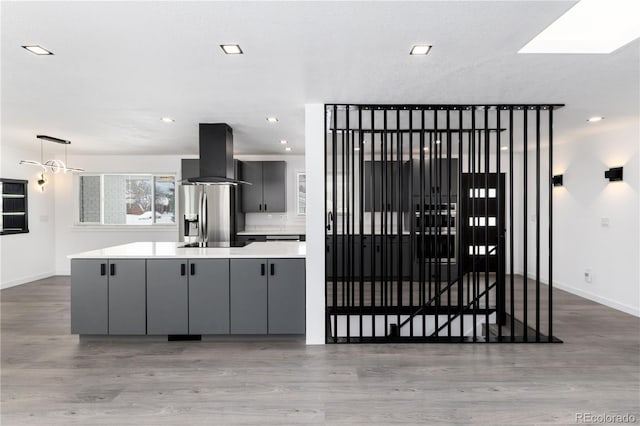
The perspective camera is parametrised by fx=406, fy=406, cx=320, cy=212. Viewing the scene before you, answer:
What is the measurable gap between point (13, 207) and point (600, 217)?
29.4ft

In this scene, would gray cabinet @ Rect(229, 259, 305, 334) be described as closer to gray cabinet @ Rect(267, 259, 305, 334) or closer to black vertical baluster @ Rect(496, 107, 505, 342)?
gray cabinet @ Rect(267, 259, 305, 334)

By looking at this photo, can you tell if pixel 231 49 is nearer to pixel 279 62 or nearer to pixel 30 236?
pixel 279 62

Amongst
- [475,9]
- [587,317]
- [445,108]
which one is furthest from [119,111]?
[587,317]

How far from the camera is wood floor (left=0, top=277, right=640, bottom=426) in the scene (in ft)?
8.38

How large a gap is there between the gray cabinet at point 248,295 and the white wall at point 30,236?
4492 millimetres

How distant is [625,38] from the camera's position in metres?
2.48

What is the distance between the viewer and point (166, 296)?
3.95 meters

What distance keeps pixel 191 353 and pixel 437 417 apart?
2.19 meters

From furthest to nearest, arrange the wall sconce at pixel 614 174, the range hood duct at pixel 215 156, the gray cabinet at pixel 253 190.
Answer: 1. the gray cabinet at pixel 253 190
2. the wall sconce at pixel 614 174
3. the range hood duct at pixel 215 156

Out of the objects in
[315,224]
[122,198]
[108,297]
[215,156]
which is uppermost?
[215,156]

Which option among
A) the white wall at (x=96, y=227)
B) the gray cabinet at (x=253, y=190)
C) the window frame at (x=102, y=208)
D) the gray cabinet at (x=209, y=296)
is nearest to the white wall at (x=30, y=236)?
the white wall at (x=96, y=227)

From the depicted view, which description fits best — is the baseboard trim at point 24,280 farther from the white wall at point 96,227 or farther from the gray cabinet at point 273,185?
the gray cabinet at point 273,185

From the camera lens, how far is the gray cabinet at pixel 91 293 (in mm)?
3930

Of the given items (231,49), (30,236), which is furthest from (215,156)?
(30,236)
